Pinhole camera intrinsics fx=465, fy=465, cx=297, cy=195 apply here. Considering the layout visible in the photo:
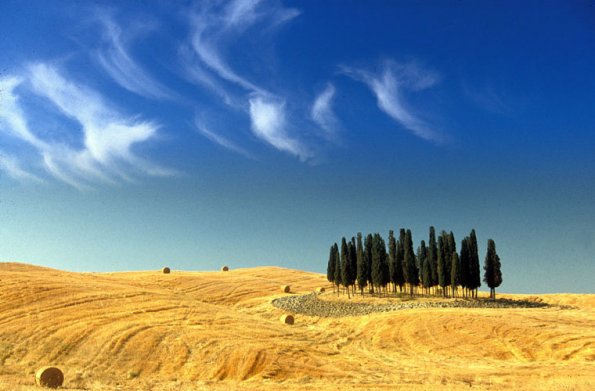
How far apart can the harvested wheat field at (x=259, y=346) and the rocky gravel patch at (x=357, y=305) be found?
419 cm

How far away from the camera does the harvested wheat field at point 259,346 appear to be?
88.2 feet

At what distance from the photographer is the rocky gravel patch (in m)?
53.8

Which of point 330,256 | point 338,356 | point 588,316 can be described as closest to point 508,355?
point 338,356

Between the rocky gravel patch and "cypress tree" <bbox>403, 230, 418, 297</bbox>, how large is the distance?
9.92 metres

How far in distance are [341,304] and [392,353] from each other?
21.6 metres

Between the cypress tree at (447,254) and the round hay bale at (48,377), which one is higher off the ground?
the cypress tree at (447,254)

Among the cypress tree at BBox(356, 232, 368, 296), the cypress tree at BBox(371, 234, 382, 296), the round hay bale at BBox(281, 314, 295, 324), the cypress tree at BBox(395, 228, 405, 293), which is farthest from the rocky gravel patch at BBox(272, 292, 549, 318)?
the cypress tree at BBox(395, 228, 405, 293)

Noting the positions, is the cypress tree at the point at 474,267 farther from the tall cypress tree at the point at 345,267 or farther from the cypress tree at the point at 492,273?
the tall cypress tree at the point at 345,267

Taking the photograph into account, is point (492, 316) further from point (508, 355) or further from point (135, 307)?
point (135, 307)

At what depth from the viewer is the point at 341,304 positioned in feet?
A: 194

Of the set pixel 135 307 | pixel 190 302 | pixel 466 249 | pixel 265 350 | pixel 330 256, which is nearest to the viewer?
pixel 265 350

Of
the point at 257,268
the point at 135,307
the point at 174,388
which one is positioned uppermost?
the point at 257,268

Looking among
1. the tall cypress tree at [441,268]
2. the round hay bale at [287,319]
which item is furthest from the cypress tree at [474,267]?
the round hay bale at [287,319]

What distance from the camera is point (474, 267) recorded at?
66.7 meters
